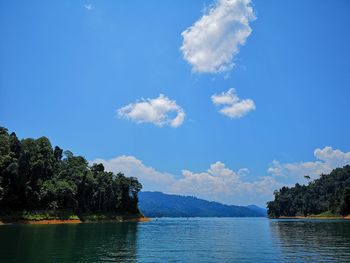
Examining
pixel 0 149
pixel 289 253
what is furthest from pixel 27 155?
pixel 289 253

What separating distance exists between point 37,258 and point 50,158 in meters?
88.2

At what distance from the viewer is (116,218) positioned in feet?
526

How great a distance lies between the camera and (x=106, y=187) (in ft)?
520

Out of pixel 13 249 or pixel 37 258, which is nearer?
pixel 37 258

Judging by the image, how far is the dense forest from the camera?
108m

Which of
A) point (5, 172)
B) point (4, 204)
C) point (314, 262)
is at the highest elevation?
point (5, 172)

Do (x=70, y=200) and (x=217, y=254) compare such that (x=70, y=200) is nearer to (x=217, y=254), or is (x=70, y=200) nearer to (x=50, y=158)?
(x=50, y=158)

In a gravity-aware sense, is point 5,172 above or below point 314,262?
above

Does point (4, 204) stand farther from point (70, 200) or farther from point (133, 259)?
point (133, 259)

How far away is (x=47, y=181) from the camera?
407ft

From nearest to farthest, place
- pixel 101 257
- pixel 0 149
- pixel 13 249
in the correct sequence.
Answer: pixel 101 257, pixel 13 249, pixel 0 149

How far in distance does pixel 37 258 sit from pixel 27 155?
254ft

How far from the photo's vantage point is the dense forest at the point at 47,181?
354 ft

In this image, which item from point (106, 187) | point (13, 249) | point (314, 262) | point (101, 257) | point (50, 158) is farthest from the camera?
point (106, 187)
